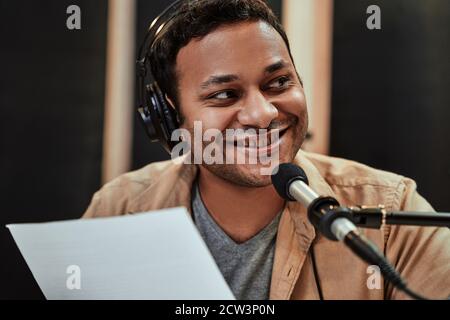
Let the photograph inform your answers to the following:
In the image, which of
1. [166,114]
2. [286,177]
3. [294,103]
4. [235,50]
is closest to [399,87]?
[294,103]

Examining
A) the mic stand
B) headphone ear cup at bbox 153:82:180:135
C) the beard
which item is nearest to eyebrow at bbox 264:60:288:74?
the beard

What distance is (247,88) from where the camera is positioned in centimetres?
105

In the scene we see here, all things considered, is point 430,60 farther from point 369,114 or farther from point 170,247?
point 170,247

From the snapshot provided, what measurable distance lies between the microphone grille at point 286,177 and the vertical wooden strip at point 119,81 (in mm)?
742

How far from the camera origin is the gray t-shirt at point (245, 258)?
109 centimetres

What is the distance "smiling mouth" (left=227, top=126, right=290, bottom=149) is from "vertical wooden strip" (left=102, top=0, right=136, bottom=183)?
463 millimetres

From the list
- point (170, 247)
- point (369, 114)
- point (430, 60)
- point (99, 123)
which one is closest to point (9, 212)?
point (99, 123)

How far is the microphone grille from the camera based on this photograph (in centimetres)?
75

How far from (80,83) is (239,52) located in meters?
0.55

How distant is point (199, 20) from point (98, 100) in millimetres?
459

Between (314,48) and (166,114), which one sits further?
(314,48)

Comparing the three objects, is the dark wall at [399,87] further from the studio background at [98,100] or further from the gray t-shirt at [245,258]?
the gray t-shirt at [245,258]

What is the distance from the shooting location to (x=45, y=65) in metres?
1.39

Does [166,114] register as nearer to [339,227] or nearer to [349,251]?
[349,251]
